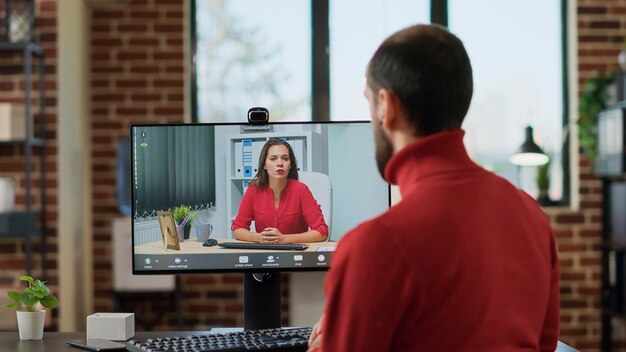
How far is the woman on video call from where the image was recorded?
1951mm

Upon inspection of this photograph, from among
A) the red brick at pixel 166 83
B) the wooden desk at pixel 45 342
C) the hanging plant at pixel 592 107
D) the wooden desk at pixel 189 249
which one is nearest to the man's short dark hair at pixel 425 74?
the wooden desk at pixel 189 249

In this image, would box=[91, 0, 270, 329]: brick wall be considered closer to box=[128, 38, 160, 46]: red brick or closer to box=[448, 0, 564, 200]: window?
box=[128, 38, 160, 46]: red brick

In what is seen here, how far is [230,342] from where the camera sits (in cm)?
174

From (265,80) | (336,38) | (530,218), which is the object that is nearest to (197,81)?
(265,80)

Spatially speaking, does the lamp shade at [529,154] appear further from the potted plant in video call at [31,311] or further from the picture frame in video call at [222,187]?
the potted plant in video call at [31,311]

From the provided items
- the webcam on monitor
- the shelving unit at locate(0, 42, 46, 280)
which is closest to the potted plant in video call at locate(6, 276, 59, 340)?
the webcam on monitor

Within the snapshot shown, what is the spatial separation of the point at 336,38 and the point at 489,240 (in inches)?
158

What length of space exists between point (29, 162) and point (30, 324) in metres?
2.30

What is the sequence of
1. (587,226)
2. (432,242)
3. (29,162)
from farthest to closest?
1. (587,226)
2. (29,162)
3. (432,242)

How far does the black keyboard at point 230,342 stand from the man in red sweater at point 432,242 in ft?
1.91

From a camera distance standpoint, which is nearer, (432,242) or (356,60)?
(432,242)

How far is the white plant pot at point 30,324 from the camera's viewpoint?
6.31ft

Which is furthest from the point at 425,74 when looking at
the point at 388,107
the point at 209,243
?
the point at 209,243

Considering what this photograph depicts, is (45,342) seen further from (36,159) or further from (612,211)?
(612,211)
